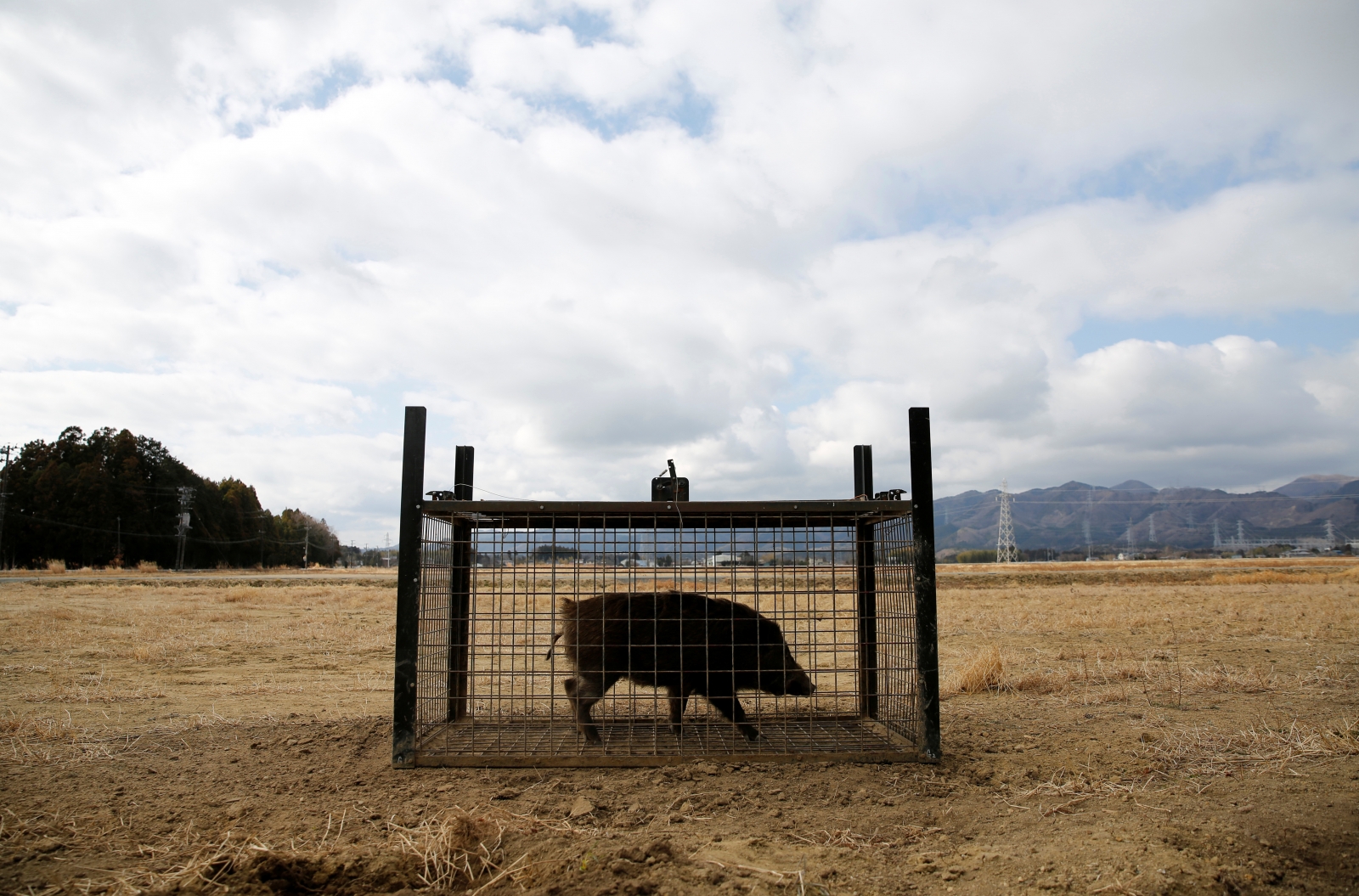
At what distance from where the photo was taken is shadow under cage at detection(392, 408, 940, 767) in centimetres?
548

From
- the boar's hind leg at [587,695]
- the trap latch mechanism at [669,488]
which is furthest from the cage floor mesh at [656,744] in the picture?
the trap latch mechanism at [669,488]

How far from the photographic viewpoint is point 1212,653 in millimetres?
10867

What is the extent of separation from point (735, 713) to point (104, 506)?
76.0 m

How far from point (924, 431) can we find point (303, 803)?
4526mm

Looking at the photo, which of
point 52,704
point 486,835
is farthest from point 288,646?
point 486,835

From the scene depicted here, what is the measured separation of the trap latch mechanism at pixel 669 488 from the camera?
5.86m

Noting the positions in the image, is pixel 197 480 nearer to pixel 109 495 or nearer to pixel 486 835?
pixel 109 495

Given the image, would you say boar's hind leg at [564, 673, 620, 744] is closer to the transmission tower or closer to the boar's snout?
the boar's snout

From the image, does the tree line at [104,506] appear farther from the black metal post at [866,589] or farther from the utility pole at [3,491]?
the black metal post at [866,589]

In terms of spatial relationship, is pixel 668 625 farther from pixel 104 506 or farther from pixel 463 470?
pixel 104 506

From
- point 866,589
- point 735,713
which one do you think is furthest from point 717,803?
point 866,589

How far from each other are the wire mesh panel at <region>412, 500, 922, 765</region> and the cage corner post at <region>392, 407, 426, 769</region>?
0.09 meters

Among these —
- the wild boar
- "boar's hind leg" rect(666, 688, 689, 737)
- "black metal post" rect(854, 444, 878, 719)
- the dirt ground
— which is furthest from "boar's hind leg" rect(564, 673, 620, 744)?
"black metal post" rect(854, 444, 878, 719)

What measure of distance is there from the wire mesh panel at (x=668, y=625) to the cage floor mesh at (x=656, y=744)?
2 cm
